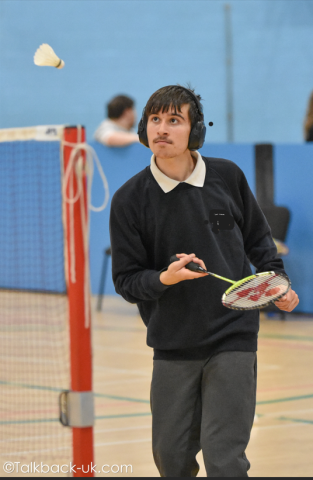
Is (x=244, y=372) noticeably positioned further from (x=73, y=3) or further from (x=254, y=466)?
(x=73, y=3)

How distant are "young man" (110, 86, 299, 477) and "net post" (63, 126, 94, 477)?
340 mm

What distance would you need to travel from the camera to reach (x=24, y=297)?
10.9 metres

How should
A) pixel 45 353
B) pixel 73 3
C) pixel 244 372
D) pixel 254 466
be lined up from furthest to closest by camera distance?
pixel 73 3, pixel 45 353, pixel 254 466, pixel 244 372

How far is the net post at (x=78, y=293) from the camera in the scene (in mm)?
3258

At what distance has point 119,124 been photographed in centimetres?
1039

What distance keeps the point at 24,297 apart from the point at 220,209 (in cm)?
827

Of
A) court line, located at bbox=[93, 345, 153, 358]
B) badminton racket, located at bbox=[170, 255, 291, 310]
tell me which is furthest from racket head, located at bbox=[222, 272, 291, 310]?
court line, located at bbox=[93, 345, 153, 358]

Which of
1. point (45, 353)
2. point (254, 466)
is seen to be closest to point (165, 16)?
point (45, 353)

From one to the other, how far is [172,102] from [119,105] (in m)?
7.33

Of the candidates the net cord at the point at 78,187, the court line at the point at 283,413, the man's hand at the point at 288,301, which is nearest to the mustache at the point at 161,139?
the net cord at the point at 78,187

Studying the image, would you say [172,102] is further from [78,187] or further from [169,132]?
[78,187]

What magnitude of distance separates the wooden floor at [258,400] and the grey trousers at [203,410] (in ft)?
3.17

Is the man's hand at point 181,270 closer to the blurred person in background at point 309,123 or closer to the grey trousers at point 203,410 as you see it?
the grey trousers at point 203,410

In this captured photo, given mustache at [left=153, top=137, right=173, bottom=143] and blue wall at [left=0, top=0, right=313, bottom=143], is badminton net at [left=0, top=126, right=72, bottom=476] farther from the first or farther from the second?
mustache at [left=153, top=137, right=173, bottom=143]
